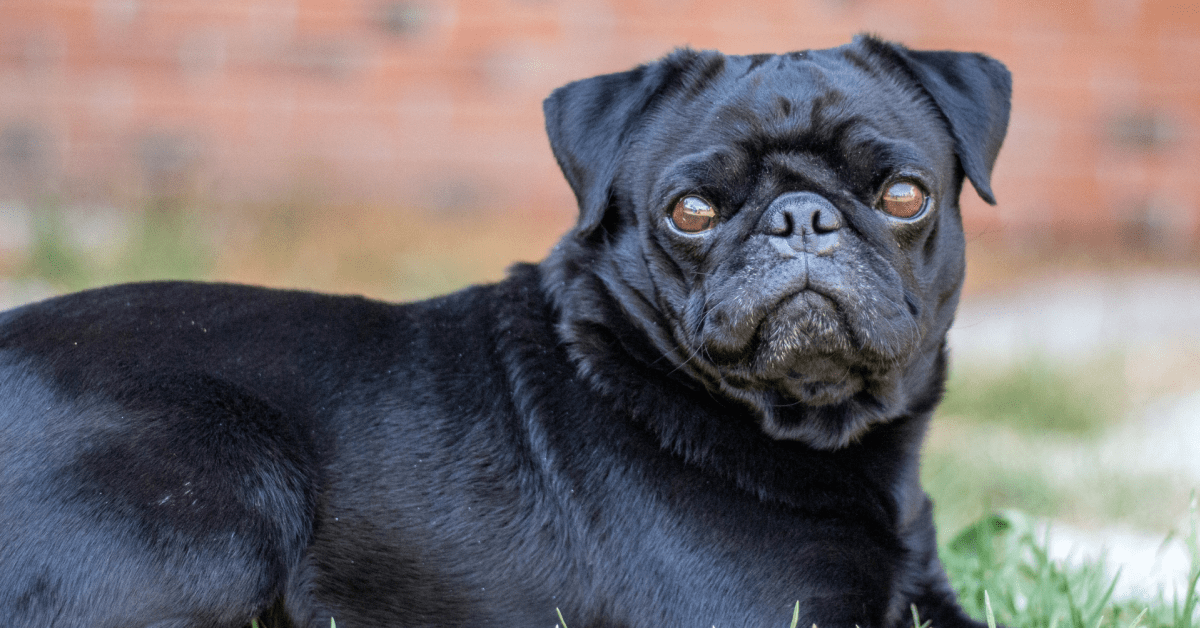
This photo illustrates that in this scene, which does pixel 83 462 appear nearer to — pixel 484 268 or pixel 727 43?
pixel 484 268

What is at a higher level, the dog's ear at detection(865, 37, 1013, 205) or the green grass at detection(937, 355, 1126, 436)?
the dog's ear at detection(865, 37, 1013, 205)

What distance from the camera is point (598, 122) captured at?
2934 millimetres

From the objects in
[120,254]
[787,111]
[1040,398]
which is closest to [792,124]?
[787,111]

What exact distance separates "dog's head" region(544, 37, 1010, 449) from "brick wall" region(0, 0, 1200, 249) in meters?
4.73

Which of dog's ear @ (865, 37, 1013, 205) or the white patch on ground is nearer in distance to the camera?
dog's ear @ (865, 37, 1013, 205)

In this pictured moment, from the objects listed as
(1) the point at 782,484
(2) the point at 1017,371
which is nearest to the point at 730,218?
(1) the point at 782,484

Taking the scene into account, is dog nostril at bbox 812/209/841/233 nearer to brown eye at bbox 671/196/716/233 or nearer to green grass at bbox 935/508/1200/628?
brown eye at bbox 671/196/716/233

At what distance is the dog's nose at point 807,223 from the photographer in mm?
2510

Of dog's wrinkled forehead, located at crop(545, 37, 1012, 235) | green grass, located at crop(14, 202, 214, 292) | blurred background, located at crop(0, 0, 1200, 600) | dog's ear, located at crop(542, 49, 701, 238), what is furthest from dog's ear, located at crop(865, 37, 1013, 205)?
green grass, located at crop(14, 202, 214, 292)

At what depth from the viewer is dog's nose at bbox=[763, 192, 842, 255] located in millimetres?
2510

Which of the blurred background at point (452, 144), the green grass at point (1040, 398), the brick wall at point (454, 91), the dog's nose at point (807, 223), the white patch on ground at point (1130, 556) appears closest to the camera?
the dog's nose at point (807, 223)

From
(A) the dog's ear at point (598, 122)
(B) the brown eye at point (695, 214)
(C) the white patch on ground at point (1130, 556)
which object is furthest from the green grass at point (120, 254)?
(C) the white patch on ground at point (1130, 556)

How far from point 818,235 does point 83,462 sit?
71.1 inches

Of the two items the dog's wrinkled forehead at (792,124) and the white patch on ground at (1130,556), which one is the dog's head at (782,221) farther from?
the white patch on ground at (1130,556)
